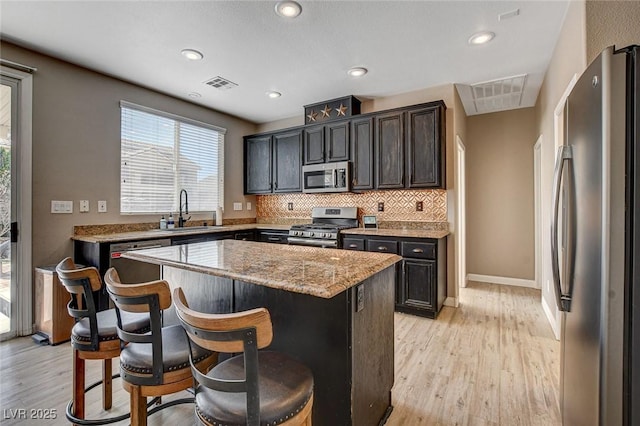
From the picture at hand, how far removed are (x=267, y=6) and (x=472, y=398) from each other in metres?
3.14

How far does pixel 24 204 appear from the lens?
2836 millimetres

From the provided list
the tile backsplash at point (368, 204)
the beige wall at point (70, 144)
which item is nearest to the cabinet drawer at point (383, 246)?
the tile backsplash at point (368, 204)

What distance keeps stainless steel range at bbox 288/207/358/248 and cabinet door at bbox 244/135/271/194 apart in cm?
102

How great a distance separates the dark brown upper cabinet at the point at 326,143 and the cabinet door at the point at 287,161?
0.17 m

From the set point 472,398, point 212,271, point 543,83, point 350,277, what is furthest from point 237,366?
point 543,83

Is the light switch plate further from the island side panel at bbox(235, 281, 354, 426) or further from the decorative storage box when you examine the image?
the decorative storage box

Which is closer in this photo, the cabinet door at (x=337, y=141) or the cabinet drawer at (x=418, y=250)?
the cabinet drawer at (x=418, y=250)

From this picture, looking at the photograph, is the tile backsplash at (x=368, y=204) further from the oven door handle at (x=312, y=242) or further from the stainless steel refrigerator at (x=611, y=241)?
the stainless steel refrigerator at (x=611, y=241)

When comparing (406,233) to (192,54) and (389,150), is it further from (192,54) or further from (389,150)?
(192,54)

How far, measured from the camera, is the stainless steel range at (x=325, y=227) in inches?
153

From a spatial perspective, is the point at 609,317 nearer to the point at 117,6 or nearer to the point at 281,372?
the point at 281,372

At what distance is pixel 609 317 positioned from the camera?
1.07 m

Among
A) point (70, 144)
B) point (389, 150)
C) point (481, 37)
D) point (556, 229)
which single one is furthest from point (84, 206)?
point (481, 37)

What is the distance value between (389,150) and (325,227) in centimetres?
132
